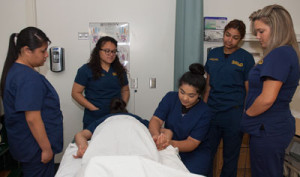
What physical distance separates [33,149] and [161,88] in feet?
4.66

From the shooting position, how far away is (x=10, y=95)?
3.93 feet

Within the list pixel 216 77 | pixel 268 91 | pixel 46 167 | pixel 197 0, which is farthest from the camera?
pixel 197 0

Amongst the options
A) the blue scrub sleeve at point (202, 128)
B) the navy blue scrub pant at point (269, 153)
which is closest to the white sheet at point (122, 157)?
the blue scrub sleeve at point (202, 128)

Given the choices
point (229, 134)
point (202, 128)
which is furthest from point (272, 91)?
point (229, 134)

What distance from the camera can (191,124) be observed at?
1468 mm

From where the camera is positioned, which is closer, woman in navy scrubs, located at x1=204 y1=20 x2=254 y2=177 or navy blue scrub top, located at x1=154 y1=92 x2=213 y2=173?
navy blue scrub top, located at x1=154 y1=92 x2=213 y2=173

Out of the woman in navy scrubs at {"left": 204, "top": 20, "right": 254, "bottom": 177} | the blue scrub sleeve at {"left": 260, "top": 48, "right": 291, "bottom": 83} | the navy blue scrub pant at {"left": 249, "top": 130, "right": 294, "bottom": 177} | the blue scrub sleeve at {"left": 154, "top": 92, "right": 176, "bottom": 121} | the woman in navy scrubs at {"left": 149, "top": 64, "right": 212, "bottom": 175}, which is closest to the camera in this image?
the blue scrub sleeve at {"left": 260, "top": 48, "right": 291, "bottom": 83}

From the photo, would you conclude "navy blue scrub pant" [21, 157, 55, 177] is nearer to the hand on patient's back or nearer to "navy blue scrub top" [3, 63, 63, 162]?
"navy blue scrub top" [3, 63, 63, 162]

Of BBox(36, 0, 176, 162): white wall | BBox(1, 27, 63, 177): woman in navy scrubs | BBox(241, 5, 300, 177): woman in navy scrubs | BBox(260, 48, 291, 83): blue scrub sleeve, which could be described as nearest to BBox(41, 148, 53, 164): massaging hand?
BBox(1, 27, 63, 177): woman in navy scrubs

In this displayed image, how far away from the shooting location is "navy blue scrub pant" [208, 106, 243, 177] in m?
1.81

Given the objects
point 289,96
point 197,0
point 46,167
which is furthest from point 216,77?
point 46,167

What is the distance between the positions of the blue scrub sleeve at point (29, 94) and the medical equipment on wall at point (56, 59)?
1018 millimetres

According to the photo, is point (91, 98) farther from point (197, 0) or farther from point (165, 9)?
point (197, 0)

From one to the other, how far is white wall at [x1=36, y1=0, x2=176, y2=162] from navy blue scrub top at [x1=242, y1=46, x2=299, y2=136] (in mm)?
1159
